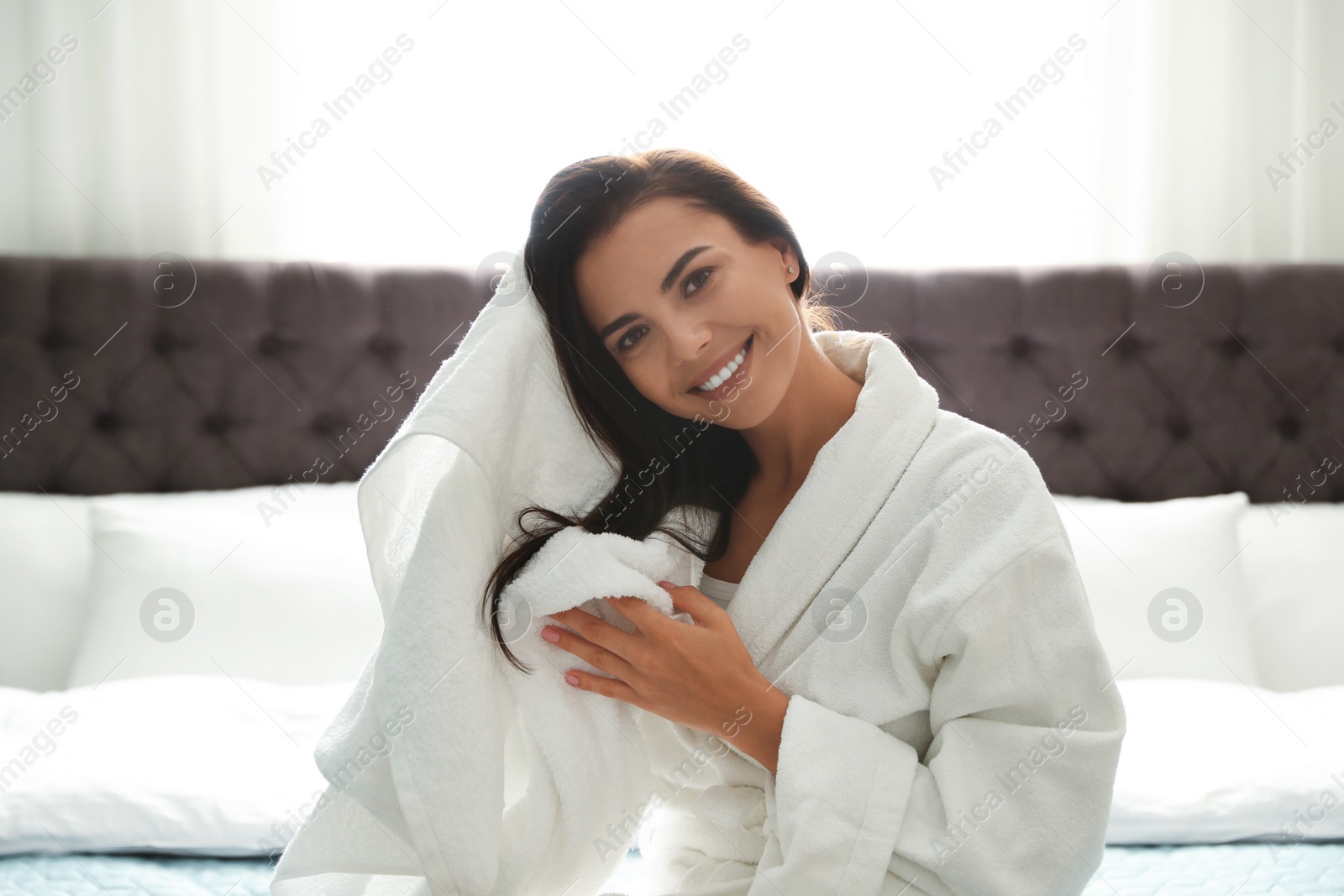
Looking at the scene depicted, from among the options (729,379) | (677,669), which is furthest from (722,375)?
(677,669)

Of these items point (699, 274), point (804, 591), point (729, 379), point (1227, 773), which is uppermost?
point (699, 274)

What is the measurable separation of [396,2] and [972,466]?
173 cm

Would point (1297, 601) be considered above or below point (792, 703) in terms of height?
below

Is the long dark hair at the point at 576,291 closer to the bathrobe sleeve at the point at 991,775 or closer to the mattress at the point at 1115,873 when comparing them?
the bathrobe sleeve at the point at 991,775

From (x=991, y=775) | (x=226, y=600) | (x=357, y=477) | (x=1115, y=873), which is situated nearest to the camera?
(x=991, y=775)

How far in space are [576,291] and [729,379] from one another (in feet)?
0.75

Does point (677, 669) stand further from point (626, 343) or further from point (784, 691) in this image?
point (626, 343)

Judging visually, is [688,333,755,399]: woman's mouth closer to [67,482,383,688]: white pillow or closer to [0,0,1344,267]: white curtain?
[67,482,383,688]: white pillow

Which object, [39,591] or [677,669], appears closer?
[677,669]

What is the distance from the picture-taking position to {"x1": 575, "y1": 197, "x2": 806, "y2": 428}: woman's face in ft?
3.58

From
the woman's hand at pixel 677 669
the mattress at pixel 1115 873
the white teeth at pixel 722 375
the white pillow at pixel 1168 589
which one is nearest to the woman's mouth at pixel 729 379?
the white teeth at pixel 722 375

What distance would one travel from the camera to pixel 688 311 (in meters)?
1.09

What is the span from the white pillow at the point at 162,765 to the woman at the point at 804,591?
549mm

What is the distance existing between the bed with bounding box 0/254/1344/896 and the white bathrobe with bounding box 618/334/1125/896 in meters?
0.43
